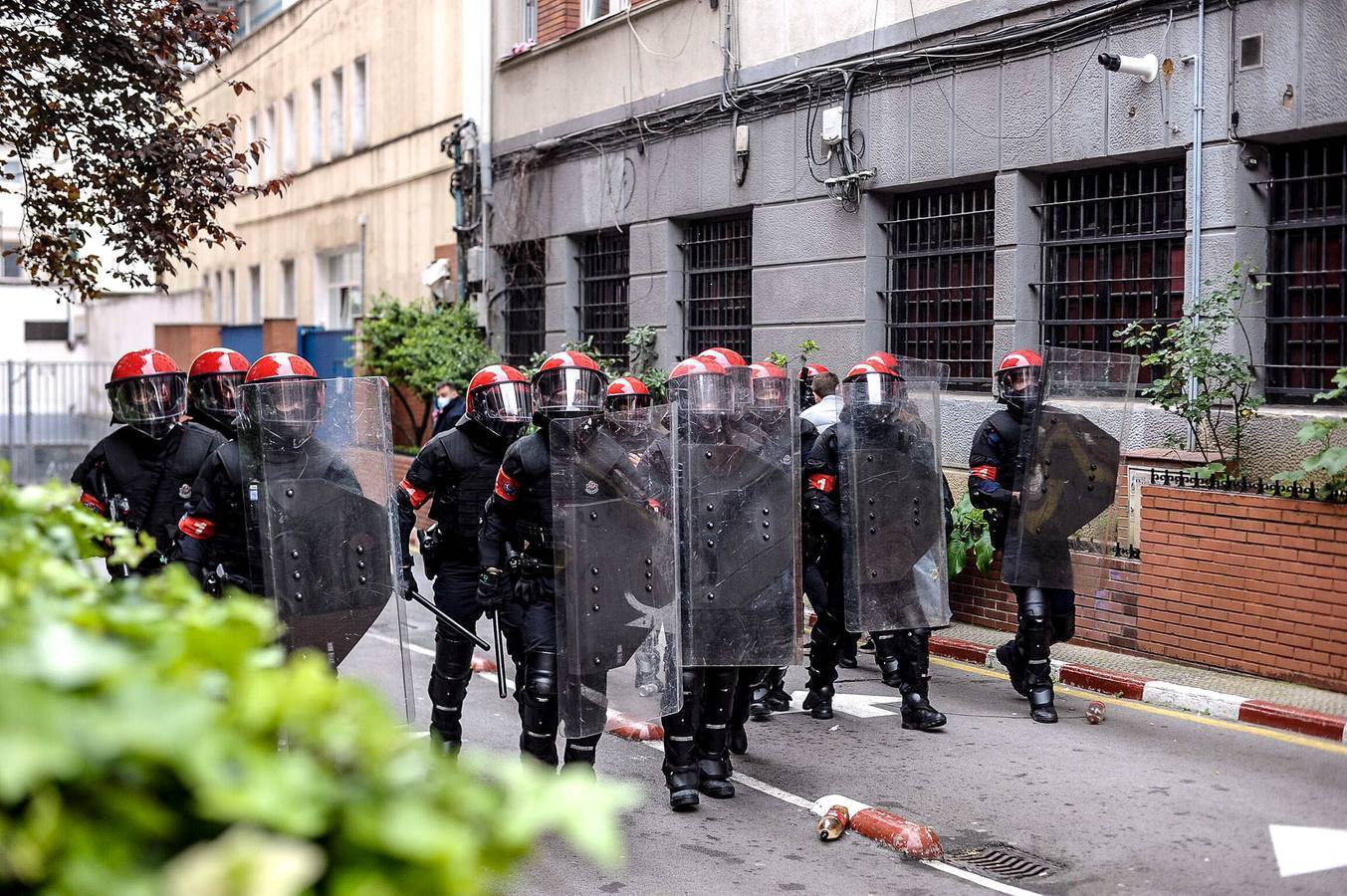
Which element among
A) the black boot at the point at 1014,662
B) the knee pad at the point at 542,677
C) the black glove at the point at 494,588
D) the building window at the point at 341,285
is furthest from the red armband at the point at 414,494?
the building window at the point at 341,285

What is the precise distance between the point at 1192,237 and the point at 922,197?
10.9ft

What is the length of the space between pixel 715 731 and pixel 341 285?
21.0 m

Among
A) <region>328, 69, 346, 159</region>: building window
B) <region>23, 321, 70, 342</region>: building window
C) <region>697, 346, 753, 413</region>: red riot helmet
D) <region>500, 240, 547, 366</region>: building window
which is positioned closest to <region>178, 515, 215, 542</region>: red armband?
<region>697, 346, 753, 413</region>: red riot helmet

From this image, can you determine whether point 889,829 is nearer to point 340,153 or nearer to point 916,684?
point 916,684

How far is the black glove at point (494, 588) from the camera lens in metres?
6.48

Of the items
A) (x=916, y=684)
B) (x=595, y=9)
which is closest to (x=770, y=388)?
(x=916, y=684)

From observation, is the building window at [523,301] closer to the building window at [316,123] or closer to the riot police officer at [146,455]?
the building window at [316,123]

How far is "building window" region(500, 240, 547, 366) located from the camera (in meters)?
19.3

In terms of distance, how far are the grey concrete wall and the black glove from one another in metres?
5.62

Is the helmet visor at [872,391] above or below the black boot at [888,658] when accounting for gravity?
above

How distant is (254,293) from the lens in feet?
101

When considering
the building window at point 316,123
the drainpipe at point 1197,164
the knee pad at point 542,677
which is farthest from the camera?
the building window at point 316,123

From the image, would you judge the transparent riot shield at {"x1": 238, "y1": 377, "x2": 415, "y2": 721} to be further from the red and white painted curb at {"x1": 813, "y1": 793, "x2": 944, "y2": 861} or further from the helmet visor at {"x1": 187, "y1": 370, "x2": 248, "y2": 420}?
the red and white painted curb at {"x1": 813, "y1": 793, "x2": 944, "y2": 861}

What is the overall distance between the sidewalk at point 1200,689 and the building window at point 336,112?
18.6m
